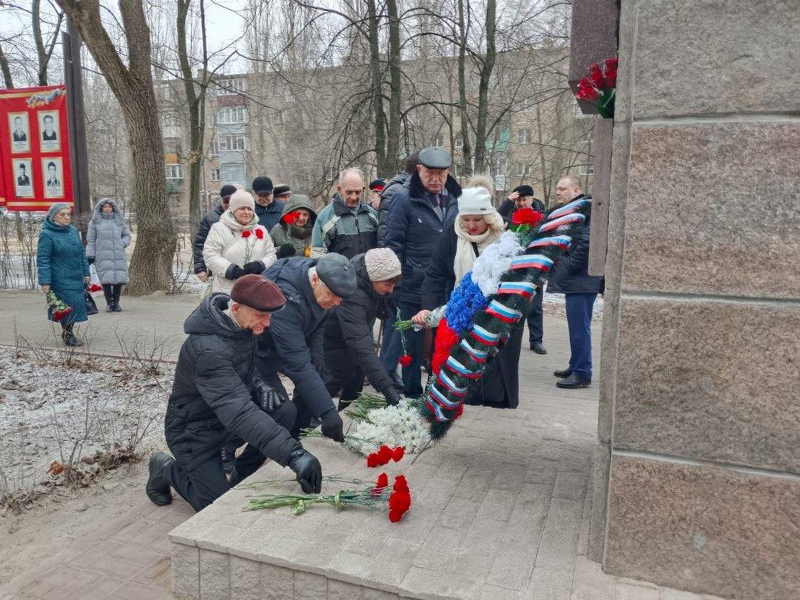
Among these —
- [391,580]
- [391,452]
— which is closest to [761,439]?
[391,580]

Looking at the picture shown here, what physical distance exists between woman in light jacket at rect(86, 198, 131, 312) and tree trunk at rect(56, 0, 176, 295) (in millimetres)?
1507

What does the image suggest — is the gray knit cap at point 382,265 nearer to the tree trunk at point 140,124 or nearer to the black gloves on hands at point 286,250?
the black gloves on hands at point 286,250

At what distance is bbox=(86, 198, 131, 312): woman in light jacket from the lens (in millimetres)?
9445

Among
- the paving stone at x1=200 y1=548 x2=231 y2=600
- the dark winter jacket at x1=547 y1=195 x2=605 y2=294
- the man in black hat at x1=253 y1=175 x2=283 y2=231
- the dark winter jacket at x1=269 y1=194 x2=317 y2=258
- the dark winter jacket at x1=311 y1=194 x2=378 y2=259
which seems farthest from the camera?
the man in black hat at x1=253 y1=175 x2=283 y2=231

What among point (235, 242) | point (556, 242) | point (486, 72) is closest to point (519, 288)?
point (556, 242)

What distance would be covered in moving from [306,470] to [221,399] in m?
0.49

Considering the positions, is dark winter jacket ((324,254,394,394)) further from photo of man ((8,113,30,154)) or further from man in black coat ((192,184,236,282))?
photo of man ((8,113,30,154))

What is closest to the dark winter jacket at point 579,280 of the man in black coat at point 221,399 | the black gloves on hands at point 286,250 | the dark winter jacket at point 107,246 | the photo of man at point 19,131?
the black gloves on hands at point 286,250

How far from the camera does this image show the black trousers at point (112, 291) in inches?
382

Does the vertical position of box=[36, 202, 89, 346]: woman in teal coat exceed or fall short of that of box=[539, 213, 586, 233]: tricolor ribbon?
it falls short

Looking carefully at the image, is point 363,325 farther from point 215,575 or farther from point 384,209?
point 384,209

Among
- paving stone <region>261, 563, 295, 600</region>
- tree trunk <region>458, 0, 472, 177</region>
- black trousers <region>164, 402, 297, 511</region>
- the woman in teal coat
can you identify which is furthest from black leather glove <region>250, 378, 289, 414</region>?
tree trunk <region>458, 0, 472, 177</region>

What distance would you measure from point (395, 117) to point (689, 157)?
383 inches

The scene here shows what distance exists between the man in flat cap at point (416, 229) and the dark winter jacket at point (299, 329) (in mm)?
1380
